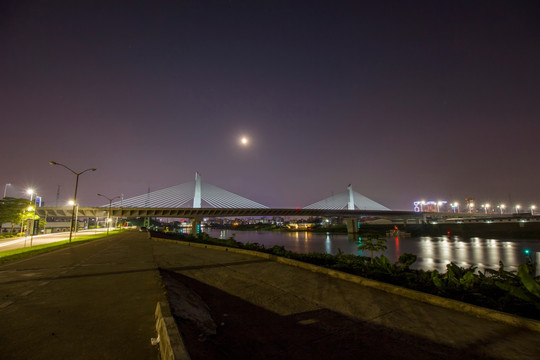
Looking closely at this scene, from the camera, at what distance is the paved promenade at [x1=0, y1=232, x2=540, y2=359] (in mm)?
4172

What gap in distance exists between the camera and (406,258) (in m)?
10.1

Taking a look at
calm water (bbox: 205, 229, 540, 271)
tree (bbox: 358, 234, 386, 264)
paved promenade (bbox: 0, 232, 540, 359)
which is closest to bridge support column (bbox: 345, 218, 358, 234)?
calm water (bbox: 205, 229, 540, 271)

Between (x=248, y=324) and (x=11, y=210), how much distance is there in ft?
226

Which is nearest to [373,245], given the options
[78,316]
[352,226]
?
[78,316]

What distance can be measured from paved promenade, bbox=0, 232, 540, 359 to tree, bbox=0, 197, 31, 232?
59.5 metres

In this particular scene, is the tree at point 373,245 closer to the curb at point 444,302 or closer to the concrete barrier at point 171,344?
the curb at point 444,302

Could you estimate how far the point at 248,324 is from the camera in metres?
5.52

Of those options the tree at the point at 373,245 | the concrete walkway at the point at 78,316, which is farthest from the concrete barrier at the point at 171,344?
the tree at the point at 373,245

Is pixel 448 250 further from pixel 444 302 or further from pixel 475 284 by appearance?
pixel 444 302

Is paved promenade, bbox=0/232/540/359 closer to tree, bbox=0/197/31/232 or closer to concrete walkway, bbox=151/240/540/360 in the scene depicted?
concrete walkway, bbox=151/240/540/360

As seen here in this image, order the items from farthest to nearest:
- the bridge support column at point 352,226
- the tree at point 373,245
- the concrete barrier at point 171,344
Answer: the bridge support column at point 352,226 < the tree at point 373,245 < the concrete barrier at point 171,344

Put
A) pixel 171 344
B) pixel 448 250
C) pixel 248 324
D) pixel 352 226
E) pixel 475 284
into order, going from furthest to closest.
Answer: pixel 352 226 < pixel 448 250 < pixel 475 284 < pixel 248 324 < pixel 171 344

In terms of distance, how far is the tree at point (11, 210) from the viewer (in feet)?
166

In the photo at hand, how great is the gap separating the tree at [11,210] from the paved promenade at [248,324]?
195 feet
